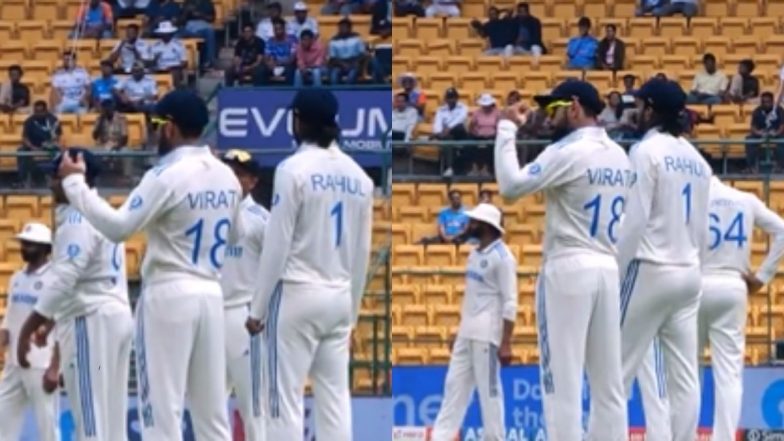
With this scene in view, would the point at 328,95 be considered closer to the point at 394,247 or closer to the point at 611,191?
the point at 611,191

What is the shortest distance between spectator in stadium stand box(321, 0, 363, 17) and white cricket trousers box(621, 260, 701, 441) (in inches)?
509

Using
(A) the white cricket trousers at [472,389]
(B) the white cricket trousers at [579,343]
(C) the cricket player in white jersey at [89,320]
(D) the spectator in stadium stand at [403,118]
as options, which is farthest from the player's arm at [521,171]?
(D) the spectator in stadium stand at [403,118]

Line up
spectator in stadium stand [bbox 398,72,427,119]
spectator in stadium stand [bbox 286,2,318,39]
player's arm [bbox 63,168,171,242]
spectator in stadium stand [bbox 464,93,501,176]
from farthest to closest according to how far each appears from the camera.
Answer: spectator in stadium stand [bbox 286,2,318,39], spectator in stadium stand [bbox 398,72,427,119], spectator in stadium stand [bbox 464,93,501,176], player's arm [bbox 63,168,171,242]

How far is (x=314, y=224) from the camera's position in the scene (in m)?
14.6

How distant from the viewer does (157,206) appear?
1405cm

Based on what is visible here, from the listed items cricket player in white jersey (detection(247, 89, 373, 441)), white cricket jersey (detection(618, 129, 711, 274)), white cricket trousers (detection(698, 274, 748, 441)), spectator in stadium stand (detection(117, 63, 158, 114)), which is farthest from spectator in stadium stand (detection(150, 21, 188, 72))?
cricket player in white jersey (detection(247, 89, 373, 441))

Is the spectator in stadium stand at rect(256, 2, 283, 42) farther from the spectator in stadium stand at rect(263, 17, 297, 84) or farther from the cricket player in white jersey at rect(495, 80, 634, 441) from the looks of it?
the cricket player in white jersey at rect(495, 80, 634, 441)

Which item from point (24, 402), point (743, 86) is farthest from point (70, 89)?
point (24, 402)

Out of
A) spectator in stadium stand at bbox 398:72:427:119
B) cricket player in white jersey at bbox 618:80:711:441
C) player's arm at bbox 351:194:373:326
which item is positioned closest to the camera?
player's arm at bbox 351:194:373:326

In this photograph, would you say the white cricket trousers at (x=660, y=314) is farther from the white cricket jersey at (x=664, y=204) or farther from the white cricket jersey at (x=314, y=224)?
the white cricket jersey at (x=314, y=224)

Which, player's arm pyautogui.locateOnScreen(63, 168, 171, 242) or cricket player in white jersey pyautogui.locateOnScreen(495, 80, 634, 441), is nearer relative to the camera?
player's arm pyautogui.locateOnScreen(63, 168, 171, 242)

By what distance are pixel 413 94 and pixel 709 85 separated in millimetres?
3171

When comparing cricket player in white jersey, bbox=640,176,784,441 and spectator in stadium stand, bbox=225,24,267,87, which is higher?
spectator in stadium stand, bbox=225,24,267,87

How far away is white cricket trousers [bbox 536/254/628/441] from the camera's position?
48.2ft
